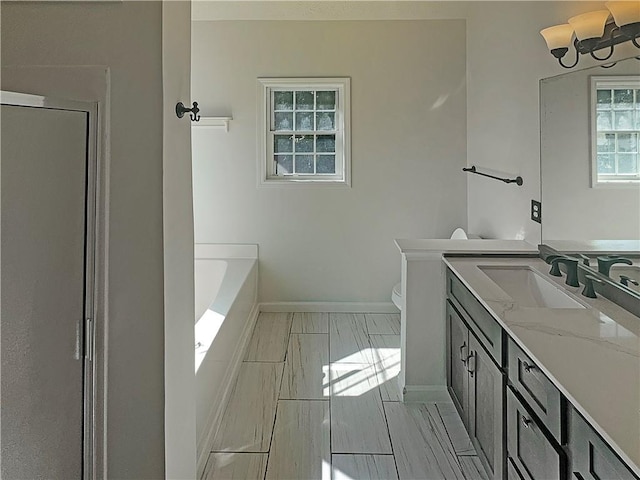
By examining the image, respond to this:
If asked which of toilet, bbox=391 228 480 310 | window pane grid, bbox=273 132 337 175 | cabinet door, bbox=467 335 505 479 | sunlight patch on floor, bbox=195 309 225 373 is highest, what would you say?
window pane grid, bbox=273 132 337 175

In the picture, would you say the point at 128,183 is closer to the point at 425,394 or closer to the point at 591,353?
the point at 591,353

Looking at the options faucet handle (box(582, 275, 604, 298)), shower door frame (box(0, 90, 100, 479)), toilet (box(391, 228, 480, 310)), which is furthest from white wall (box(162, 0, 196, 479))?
toilet (box(391, 228, 480, 310))

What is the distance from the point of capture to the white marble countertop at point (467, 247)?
281cm

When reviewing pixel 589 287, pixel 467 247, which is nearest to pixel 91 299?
pixel 589 287

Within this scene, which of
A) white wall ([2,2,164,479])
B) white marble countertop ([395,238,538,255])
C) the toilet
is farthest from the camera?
the toilet

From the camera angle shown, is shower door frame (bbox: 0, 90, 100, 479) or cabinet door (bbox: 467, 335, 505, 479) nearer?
shower door frame (bbox: 0, 90, 100, 479)

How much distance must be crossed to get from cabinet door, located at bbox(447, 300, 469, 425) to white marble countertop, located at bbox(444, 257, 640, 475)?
1.30ft

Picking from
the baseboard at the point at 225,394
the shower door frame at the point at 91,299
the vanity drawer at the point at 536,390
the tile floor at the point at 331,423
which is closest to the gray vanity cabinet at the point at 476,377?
the vanity drawer at the point at 536,390

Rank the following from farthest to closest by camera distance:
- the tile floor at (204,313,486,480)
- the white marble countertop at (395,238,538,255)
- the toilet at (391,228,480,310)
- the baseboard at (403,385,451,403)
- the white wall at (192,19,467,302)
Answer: the white wall at (192,19,467,302) → the toilet at (391,228,480,310) → the baseboard at (403,385,451,403) → the white marble countertop at (395,238,538,255) → the tile floor at (204,313,486,480)

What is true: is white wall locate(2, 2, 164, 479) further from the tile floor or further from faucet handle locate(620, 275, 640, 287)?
faucet handle locate(620, 275, 640, 287)

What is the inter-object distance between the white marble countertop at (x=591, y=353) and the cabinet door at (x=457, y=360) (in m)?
0.40

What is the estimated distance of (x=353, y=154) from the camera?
4531mm

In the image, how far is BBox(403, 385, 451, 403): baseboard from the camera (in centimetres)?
293

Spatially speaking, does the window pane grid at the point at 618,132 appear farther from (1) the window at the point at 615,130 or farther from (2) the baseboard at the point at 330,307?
(2) the baseboard at the point at 330,307
